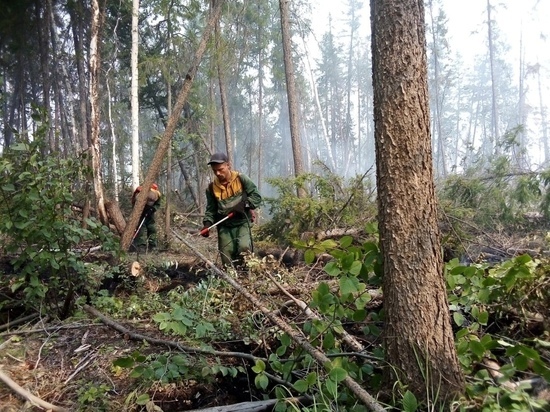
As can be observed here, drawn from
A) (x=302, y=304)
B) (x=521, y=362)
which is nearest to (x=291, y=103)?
(x=302, y=304)

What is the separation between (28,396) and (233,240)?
10.9ft

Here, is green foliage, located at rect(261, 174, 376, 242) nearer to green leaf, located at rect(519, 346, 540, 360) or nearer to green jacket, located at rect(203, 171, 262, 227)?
green jacket, located at rect(203, 171, 262, 227)

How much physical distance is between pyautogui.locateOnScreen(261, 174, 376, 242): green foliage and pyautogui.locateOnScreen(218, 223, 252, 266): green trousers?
126 cm

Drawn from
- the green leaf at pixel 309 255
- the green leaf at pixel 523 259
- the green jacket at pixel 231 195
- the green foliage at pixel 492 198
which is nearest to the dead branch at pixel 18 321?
A: the green jacket at pixel 231 195

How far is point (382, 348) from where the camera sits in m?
2.38

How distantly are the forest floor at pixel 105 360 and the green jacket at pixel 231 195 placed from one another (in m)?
1.37

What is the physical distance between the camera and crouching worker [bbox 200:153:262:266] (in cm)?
536

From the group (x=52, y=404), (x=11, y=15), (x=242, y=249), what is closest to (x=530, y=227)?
(x=242, y=249)

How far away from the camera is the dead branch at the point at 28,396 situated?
2488 mm

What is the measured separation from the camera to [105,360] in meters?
3.09

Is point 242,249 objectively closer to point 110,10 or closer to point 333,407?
point 333,407

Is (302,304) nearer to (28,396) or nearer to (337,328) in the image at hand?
(337,328)

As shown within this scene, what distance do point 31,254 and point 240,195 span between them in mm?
2710

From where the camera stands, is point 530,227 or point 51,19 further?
point 51,19
